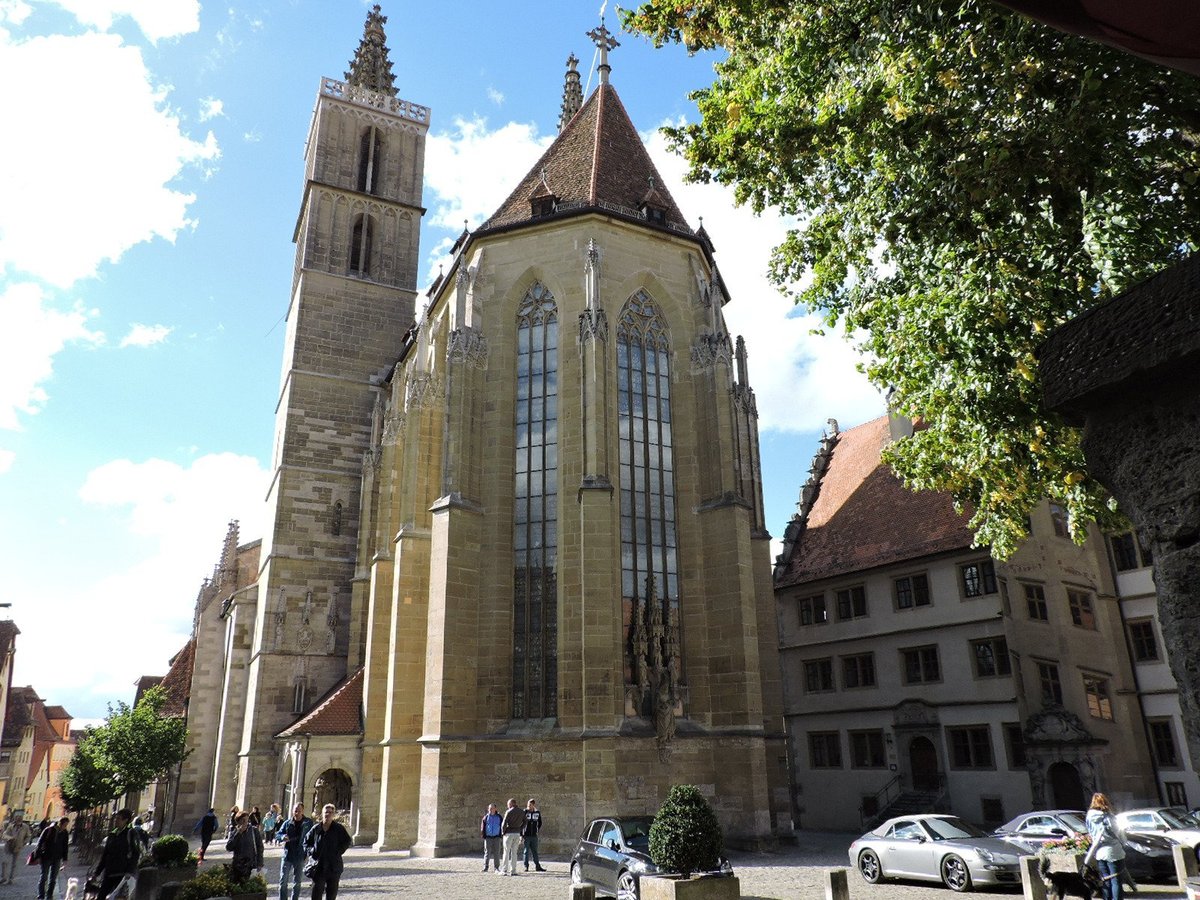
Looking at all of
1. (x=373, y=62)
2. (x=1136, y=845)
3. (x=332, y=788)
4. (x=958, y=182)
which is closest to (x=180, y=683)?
(x=332, y=788)

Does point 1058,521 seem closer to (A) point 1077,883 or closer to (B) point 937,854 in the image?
(B) point 937,854

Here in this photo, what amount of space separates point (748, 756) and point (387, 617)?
10.3 meters

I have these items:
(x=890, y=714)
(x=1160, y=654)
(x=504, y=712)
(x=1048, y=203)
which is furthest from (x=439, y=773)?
(x=1160, y=654)

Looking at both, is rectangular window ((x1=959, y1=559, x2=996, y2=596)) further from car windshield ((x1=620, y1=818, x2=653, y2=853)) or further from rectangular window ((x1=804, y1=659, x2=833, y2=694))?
car windshield ((x1=620, y1=818, x2=653, y2=853))

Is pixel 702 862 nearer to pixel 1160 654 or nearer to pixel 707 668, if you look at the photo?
pixel 707 668

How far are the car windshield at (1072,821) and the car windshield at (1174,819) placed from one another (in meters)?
1.29

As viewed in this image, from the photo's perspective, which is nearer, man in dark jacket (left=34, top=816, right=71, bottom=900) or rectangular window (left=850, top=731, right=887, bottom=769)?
man in dark jacket (left=34, top=816, right=71, bottom=900)

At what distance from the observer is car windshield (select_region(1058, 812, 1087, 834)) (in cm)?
1515

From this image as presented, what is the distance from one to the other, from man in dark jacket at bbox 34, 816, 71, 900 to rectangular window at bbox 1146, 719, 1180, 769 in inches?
1020

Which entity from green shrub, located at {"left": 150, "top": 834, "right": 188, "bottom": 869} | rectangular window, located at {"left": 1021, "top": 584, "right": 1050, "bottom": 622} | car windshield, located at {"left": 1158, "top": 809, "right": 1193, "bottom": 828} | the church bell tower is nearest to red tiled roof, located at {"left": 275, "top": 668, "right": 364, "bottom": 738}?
the church bell tower

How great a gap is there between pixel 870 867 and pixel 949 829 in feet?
5.19

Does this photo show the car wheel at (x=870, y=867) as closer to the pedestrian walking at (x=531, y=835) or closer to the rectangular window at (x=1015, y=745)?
the pedestrian walking at (x=531, y=835)

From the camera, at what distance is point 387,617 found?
23.8 metres

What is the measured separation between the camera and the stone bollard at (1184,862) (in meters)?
12.8
